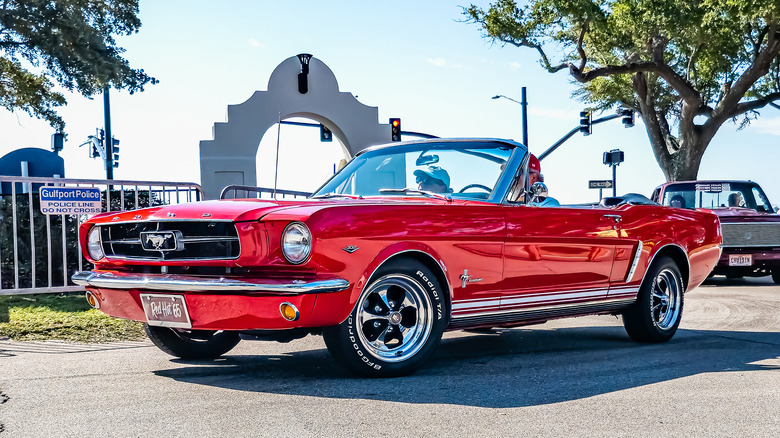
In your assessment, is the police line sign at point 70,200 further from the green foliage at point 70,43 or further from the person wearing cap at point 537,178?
the green foliage at point 70,43

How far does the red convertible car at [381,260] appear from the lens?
462cm

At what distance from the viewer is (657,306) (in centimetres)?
718

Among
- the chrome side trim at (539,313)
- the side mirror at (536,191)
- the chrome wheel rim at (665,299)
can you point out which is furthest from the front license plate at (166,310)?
the chrome wheel rim at (665,299)

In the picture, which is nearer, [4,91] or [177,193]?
[177,193]

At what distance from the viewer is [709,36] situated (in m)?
26.6

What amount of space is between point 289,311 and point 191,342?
160 centimetres

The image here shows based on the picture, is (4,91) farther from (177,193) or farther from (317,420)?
(317,420)

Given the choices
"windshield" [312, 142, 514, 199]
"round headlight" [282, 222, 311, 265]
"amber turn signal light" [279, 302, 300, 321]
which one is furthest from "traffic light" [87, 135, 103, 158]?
"amber turn signal light" [279, 302, 300, 321]

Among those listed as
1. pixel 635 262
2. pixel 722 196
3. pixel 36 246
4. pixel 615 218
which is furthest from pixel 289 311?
pixel 722 196

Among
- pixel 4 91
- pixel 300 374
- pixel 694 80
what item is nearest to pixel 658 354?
pixel 300 374

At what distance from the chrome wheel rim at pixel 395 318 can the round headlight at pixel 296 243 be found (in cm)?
53

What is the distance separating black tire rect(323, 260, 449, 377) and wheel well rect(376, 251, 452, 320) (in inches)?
1.5

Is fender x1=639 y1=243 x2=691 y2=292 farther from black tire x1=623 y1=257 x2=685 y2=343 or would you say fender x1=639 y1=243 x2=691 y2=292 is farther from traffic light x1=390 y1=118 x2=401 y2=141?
traffic light x1=390 y1=118 x2=401 y2=141

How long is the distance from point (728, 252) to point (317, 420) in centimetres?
1092
